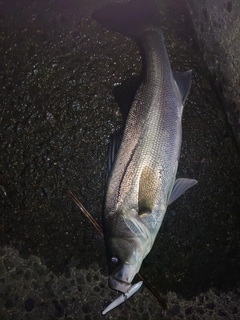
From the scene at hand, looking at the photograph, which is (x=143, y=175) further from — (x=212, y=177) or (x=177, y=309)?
(x=177, y=309)

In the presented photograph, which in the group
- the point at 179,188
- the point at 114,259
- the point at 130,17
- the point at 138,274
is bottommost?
the point at 138,274

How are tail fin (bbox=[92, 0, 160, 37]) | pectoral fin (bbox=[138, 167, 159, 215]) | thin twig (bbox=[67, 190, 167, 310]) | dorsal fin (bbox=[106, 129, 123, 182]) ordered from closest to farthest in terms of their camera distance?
pectoral fin (bbox=[138, 167, 159, 215])
dorsal fin (bbox=[106, 129, 123, 182])
tail fin (bbox=[92, 0, 160, 37])
thin twig (bbox=[67, 190, 167, 310])

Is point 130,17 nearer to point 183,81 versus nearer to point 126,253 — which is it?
point 183,81

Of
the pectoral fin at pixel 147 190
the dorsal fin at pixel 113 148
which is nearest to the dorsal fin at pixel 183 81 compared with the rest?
the dorsal fin at pixel 113 148

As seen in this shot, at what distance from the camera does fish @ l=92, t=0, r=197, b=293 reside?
198 centimetres

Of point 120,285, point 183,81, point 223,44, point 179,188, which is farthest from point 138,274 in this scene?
point 223,44

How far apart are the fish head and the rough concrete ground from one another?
0.66 m

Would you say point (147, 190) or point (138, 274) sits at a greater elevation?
point (147, 190)

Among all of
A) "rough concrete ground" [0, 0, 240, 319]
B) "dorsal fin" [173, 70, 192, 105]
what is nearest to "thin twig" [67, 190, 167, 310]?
"rough concrete ground" [0, 0, 240, 319]

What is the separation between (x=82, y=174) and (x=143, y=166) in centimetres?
75

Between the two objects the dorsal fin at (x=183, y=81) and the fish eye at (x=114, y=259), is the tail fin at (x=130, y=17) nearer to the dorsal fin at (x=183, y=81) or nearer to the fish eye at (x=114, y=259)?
the dorsal fin at (x=183, y=81)

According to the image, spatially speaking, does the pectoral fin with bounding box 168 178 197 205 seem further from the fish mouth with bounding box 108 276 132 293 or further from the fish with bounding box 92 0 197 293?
the fish mouth with bounding box 108 276 132 293

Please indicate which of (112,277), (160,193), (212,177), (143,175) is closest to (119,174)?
(143,175)

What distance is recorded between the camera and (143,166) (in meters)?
2.07
